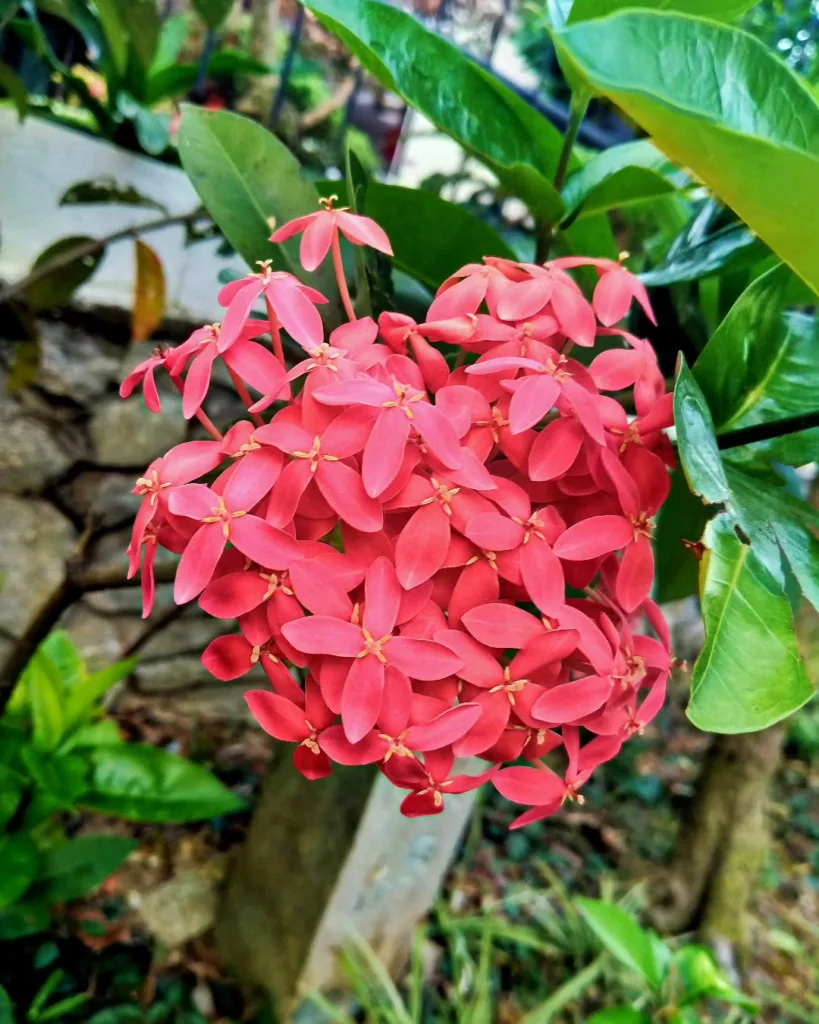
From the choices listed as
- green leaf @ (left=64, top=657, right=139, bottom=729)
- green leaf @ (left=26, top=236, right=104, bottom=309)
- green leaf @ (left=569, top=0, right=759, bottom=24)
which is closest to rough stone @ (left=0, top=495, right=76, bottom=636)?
green leaf @ (left=64, top=657, right=139, bottom=729)

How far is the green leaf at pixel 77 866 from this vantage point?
2.87ft

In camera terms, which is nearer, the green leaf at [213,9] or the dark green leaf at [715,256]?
the dark green leaf at [715,256]

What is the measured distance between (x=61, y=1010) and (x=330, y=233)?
105cm

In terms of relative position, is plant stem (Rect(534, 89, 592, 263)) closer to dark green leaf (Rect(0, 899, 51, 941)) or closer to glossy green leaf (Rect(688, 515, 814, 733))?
glossy green leaf (Rect(688, 515, 814, 733))

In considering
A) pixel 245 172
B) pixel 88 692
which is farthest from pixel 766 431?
pixel 88 692

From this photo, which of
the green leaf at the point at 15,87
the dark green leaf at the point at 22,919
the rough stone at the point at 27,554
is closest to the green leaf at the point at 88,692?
the dark green leaf at the point at 22,919

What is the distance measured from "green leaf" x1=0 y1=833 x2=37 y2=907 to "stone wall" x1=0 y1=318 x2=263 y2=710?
46cm

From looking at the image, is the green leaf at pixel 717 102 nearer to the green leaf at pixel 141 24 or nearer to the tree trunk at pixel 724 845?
the green leaf at pixel 141 24

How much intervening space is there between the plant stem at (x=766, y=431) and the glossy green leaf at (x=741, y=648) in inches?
5.0

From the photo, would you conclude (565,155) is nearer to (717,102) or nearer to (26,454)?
(717,102)

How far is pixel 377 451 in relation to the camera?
327 millimetres

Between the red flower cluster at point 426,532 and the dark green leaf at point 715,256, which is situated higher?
the dark green leaf at point 715,256

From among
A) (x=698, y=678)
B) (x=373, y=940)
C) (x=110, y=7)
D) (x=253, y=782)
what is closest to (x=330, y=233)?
(x=698, y=678)

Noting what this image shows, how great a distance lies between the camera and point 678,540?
67 centimetres
